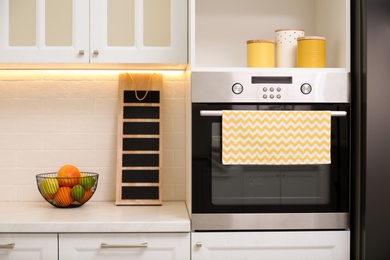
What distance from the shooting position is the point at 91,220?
2324 mm

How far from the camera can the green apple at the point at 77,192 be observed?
102 inches

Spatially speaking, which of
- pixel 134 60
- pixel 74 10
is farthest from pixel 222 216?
pixel 74 10

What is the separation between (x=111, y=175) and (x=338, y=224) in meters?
1.18

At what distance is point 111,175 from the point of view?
288 cm

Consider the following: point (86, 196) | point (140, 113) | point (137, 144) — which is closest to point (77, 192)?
point (86, 196)

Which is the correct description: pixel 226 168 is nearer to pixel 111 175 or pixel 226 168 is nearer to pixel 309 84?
pixel 309 84

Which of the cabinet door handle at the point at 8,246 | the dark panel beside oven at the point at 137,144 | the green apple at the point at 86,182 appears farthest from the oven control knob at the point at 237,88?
the cabinet door handle at the point at 8,246

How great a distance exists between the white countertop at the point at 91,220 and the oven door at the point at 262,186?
146 millimetres

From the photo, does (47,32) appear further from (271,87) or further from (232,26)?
(271,87)

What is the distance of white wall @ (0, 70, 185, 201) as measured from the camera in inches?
113

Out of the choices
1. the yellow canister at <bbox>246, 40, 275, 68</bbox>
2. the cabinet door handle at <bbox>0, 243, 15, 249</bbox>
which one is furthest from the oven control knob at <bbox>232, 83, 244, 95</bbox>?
the cabinet door handle at <bbox>0, 243, 15, 249</bbox>

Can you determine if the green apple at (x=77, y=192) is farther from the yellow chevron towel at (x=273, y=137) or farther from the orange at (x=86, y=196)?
the yellow chevron towel at (x=273, y=137)

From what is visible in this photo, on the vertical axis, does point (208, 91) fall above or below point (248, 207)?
above

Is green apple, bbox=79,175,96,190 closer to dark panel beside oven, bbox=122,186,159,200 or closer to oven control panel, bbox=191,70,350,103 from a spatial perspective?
dark panel beside oven, bbox=122,186,159,200
